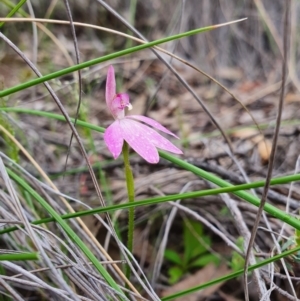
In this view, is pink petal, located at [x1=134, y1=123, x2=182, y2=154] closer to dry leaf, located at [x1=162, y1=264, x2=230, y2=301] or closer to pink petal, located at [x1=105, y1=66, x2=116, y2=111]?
pink petal, located at [x1=105, y1=66, x2=116, y2=111]

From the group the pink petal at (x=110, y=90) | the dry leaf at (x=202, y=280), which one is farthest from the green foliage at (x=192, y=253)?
Answer: the pink petal at (x=110, y=90)

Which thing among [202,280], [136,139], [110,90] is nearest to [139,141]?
[136,139]

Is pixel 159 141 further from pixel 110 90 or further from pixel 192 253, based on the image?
pixel 192 253

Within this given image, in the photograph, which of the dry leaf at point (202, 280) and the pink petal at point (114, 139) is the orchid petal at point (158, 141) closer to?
the pink petal at point (114, 139)

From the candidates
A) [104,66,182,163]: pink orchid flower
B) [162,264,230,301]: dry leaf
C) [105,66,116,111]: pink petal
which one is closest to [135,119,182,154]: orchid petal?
[104,66,182,163]: pink orchid flower

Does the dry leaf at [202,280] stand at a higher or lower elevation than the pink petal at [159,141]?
lower

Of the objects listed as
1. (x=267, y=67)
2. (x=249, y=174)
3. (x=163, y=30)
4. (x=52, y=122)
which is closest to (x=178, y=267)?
(x=249, y=174)
